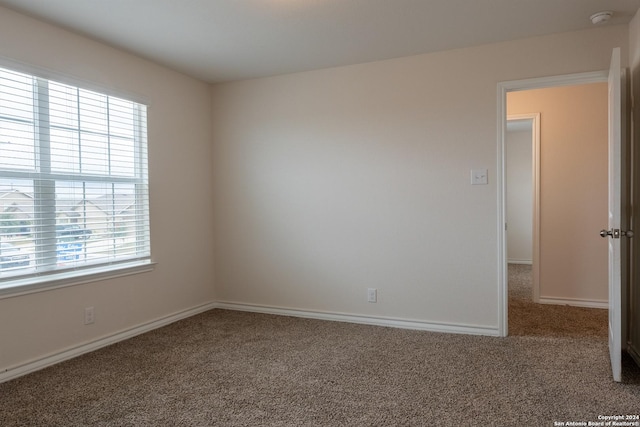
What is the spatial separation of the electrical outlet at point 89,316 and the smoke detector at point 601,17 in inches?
161

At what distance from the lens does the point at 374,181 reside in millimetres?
3760

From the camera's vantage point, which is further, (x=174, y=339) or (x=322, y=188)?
(x=322, y=188)

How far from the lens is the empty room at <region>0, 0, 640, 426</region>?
249 cm

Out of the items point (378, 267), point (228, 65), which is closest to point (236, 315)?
point (378, 267)

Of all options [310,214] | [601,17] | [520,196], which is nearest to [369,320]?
[310,214]

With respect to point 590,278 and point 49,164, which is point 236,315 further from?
point 590,278

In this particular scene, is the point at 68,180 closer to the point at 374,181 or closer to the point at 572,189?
the point at 374,181

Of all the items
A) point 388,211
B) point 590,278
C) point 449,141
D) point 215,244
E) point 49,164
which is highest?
point 449,141

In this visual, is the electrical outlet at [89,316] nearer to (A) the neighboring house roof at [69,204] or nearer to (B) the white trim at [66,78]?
(A) the neighboring house roof at [69,204]

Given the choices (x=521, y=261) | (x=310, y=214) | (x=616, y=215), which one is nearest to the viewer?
(x=616, y=215)

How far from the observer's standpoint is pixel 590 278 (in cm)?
426

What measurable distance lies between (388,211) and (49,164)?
2624mm

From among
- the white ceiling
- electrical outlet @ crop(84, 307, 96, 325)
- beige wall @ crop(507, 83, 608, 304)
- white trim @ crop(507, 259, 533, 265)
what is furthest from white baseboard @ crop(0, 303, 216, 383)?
white trim @ crop(507, 259, 533, 265)

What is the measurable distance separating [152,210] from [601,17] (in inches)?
146
